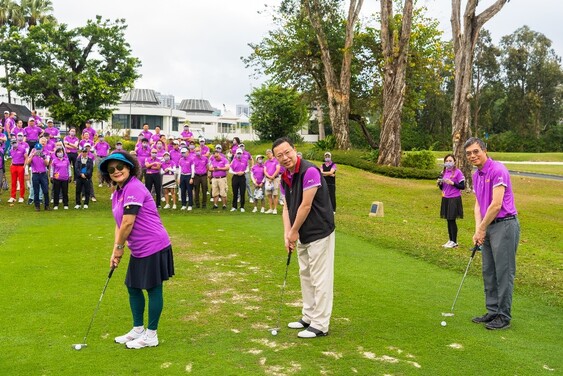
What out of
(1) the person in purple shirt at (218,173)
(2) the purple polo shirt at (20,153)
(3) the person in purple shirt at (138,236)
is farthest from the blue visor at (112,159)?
(2) the purple polo shirt at (20,153)

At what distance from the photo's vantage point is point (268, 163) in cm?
1812

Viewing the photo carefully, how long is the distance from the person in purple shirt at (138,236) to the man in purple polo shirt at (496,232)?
3523 mm

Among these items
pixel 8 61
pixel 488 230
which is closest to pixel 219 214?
pixel 488 230

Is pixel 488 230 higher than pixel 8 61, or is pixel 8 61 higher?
pixel 8 61

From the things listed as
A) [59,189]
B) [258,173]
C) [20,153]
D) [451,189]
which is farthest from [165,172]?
[451,189]

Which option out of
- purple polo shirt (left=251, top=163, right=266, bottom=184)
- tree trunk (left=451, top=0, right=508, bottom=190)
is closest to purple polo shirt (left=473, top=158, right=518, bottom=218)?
purple polo shirt (left=251, top=163, right=266, bottom=184)

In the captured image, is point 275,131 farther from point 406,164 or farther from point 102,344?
point 102,344

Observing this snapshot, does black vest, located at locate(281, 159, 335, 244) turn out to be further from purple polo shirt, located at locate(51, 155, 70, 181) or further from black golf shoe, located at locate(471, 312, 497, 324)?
purple polo shirt, located at locate(51, 155, 70, 181)

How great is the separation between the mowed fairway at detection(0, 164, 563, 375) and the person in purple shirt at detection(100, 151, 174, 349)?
18.7 inches

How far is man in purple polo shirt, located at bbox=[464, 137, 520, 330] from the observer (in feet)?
21.5

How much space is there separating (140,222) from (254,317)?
197cm

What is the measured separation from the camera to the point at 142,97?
287ft

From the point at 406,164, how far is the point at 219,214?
1854 centimetres

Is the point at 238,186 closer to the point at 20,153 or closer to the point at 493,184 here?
the point at 20,153
